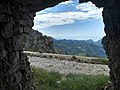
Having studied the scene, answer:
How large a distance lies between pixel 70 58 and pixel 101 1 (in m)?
10.0

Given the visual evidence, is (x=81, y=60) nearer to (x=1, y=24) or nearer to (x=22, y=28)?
(x=22, y=28)

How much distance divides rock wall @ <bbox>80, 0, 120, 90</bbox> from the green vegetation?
122 inches

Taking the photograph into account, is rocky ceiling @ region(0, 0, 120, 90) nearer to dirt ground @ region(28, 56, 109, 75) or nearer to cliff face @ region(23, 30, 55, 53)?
dirt ground @ region(28, 56, 109, 75)

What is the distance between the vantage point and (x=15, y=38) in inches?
302

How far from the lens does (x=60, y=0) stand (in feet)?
28.7

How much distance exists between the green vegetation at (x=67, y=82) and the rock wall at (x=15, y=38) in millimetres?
3423

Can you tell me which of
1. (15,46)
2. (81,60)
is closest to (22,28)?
(15,46)

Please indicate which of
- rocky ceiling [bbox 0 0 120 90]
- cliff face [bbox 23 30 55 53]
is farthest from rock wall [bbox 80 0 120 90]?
cliff face [bbox 23 30 55 53]

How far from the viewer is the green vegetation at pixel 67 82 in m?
12.1

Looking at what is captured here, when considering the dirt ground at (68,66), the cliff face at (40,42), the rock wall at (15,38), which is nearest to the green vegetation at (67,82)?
the dirt ground at (68,66)

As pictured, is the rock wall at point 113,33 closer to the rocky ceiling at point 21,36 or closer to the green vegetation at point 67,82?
the rocky ceiling at point 21,36

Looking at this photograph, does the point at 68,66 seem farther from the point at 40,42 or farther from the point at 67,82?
the point at 40,42

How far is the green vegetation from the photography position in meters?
12.1

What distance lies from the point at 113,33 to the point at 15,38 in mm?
2674
